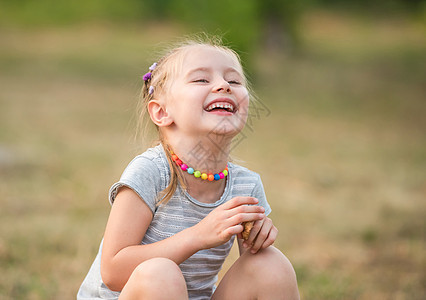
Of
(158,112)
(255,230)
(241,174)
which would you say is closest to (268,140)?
(241,174)

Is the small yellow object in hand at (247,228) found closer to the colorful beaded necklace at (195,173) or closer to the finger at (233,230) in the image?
the finger at (233,230)

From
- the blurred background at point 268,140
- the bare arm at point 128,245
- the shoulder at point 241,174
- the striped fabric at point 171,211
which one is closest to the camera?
the bare arm at point 128,245

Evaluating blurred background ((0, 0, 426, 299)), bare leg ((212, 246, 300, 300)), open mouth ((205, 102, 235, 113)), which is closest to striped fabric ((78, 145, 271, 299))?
bare leg ((212, 246, 300, 300))

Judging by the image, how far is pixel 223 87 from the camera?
201 cm

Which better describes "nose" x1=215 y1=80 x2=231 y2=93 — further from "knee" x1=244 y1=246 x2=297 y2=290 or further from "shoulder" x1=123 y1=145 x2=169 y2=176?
"knee" x1=244 y1=246 x2=297 y2=290

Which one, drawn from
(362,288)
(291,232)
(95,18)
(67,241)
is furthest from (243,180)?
(95,18)

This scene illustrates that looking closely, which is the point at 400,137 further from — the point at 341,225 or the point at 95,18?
the point at 95,18

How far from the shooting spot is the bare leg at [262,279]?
194 cm

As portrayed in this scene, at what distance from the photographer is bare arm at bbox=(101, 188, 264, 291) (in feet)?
5.98

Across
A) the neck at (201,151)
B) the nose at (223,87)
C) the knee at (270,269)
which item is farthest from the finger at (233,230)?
the nose at (223,87)

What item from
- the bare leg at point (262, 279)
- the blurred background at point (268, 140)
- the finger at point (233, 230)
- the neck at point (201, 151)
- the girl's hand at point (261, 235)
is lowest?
the blurred background at point (268, 140)

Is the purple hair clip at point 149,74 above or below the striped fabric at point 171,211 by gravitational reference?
above

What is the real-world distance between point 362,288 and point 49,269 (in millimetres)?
1820

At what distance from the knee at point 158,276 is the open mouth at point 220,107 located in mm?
553
